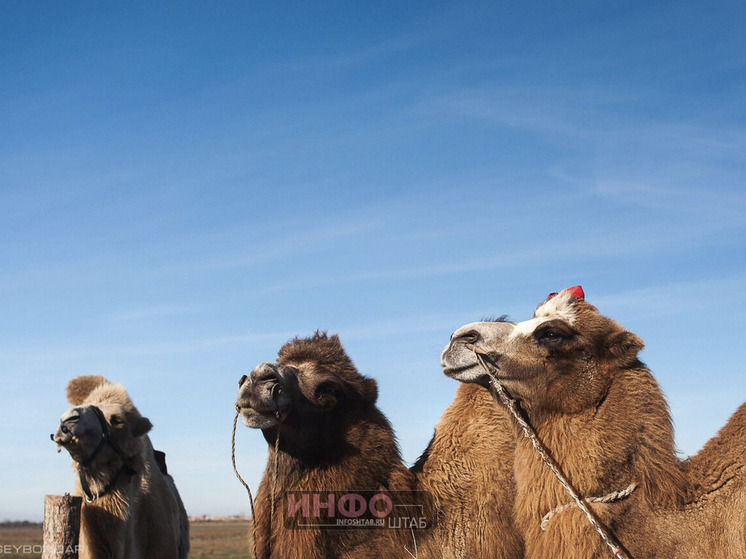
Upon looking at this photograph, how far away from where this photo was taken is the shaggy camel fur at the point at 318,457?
590cm

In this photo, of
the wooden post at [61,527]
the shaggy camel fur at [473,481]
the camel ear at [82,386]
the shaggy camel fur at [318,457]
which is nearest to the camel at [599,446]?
the shaggy camel fur at [473,481]

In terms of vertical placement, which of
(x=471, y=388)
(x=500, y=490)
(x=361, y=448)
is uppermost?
(x=471, y=388)

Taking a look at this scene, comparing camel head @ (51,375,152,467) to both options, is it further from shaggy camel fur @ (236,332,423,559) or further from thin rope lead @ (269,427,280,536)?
thin rope lead @ (269,427,280,536)

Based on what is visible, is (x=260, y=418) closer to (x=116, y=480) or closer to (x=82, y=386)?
(x=116, y=480)

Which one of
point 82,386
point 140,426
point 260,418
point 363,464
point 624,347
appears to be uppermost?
point 82,386

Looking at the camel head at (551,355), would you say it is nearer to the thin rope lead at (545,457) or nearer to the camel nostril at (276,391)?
the thin rope lead at (545,457)

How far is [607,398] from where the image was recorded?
493cm

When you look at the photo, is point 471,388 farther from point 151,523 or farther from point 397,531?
point 151,523

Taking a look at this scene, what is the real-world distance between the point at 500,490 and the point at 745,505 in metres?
2.08

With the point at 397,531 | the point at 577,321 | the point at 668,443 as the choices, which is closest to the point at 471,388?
the point at 397,531

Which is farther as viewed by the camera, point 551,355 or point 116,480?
point 116,480

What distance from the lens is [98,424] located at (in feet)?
28.5

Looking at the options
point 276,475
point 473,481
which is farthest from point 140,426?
point 473,481

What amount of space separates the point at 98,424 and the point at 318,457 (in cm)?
357
